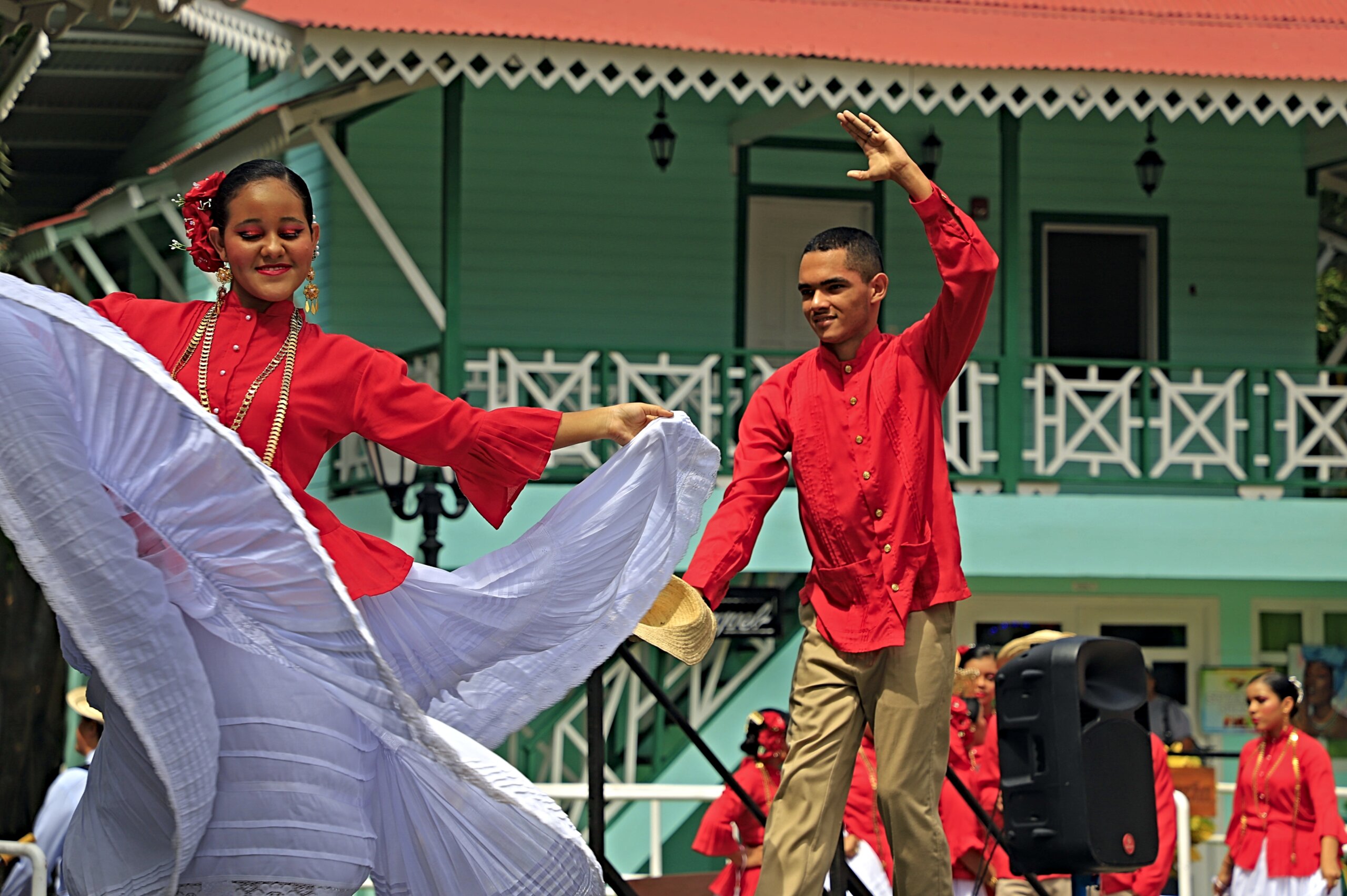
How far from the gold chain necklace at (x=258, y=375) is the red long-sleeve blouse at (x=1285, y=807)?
8086 millimetres

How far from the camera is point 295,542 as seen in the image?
3326mm

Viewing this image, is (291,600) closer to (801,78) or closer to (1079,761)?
(1079,761)

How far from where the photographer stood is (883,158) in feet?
14.9

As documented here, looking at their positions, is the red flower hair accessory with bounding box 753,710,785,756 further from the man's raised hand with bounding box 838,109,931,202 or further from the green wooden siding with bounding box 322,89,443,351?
the green wooden siding with bounding box 322,89,443,351

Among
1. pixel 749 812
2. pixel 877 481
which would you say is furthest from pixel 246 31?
pixel 877 481

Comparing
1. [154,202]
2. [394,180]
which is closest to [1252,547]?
[394,180]

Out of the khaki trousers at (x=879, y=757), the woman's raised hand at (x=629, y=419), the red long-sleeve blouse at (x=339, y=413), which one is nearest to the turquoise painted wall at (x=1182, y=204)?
the khaki trousers at (x=879, y=757)

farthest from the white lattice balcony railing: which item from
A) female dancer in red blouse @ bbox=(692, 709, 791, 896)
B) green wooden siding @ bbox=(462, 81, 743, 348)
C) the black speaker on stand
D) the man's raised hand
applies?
the man's raised hand

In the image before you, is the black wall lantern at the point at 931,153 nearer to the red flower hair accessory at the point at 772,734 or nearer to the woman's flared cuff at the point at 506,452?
the red flower hair accessory at the point at 772,734

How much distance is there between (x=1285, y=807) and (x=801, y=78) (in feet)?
18.3

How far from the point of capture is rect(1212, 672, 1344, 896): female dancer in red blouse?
10453 mm

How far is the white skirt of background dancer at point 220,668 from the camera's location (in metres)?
3.24

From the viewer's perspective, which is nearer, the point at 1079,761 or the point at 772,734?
the point at 1079,761

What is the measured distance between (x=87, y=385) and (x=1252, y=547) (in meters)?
11.6
